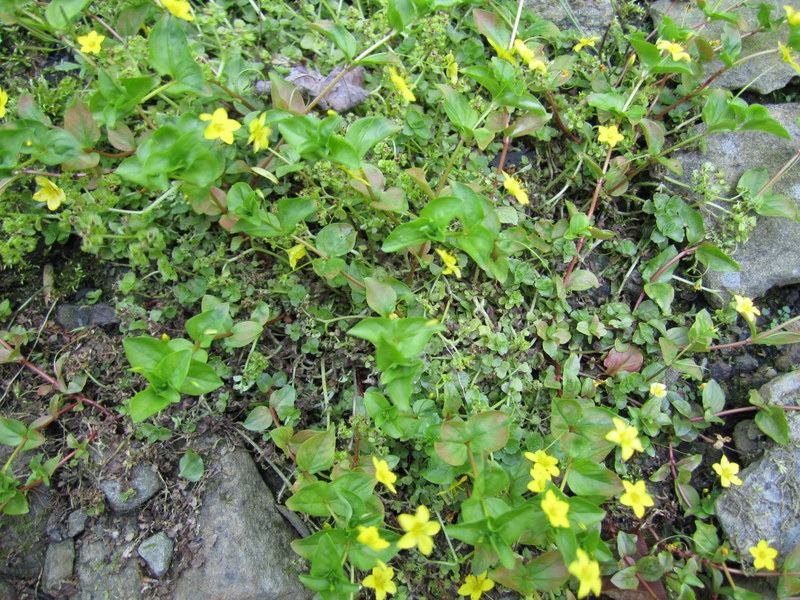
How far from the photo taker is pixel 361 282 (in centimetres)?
249

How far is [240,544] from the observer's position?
2.25 metres

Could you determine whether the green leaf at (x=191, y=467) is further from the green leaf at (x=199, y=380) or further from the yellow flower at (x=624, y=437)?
the yellow flower at (x=624, y=437)

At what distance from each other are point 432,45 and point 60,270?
2.23 metres

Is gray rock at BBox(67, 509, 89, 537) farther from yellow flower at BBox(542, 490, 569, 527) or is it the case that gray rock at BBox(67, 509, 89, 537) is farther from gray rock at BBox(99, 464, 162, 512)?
yellow flower at BBox(542, 490, 569, 527)

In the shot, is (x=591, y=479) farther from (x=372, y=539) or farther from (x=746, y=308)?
Answer: (x=746, y=308)

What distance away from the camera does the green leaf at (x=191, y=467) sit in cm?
232

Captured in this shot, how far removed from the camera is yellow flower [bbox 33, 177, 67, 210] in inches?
90.7

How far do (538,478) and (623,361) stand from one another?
86 centimetres

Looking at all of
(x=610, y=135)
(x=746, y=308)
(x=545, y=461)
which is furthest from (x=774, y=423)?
(x=610, y=135)

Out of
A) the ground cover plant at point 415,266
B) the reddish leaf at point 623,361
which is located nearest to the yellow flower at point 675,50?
the ground cover plant at point 415,266

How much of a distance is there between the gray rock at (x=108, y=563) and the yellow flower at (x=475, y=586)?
1313 mm

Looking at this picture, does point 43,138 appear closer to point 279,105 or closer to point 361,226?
point 279,105

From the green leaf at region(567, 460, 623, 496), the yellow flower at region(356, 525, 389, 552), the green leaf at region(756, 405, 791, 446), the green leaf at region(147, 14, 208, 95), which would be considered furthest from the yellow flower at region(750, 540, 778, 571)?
the green leaf at region(147, 14, 208, 95)

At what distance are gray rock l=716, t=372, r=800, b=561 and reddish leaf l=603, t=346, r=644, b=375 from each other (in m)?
0.68
